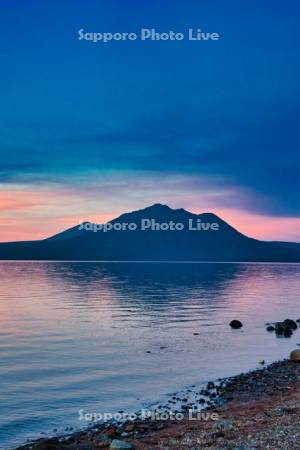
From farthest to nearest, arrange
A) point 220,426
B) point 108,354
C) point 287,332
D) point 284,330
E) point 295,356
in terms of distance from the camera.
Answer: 1. point 284,330
2. point 287,332
3. point 108,354
4. point 295,356
5. point 220,426

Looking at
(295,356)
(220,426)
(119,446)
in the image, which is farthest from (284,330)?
(119,446)

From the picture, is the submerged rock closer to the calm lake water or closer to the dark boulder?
the dark boulder

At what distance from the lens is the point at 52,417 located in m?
21.6

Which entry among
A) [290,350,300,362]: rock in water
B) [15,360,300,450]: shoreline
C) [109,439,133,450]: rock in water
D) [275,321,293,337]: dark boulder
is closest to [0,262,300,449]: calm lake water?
[275,321,293,337]: dark boulder

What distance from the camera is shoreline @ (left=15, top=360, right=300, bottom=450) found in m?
16.1

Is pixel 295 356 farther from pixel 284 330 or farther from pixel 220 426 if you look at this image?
pixel 220 426

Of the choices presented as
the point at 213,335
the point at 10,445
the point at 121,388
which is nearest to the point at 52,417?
the point at 10,445

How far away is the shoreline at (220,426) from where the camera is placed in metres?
16.1

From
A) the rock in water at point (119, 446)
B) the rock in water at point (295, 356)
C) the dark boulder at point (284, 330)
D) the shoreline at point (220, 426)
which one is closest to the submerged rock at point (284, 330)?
the dark boulder at point (284, 330)

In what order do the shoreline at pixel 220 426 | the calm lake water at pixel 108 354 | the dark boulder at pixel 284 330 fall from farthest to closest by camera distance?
the dark boulder at pixel 284 330 < the calm lake water at pixel 108 354 < the shoreline at pixel 220 426

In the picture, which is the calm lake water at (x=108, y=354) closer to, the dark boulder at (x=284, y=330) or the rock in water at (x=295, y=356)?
the dark boulder at (x=284, y=330)

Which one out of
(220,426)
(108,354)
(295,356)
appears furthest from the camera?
→ (108,354)

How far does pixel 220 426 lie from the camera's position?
59.9 ft

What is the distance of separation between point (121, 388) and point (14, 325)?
25371 mm
